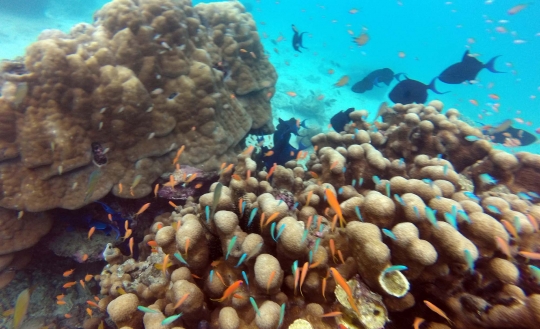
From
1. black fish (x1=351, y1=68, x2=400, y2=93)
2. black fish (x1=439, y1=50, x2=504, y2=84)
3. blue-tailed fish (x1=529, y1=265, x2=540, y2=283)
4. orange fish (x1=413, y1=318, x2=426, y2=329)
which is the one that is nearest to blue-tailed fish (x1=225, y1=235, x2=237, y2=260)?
orange fish (x1=413, y1=318, x2=426, y2=329)

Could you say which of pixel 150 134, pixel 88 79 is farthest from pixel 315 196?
pixel 88 79

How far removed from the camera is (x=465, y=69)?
224 inches

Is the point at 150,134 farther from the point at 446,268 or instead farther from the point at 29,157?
the point at 446,268

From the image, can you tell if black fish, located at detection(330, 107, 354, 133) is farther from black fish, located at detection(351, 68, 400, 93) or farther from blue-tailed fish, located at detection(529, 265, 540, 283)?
blue-tailed fish, located at detection(529, 265, 540, 283)

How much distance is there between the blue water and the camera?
18.2 meters

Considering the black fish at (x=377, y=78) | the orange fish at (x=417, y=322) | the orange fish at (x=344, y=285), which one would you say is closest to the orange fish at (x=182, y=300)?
the orange fish at (x=344, y=285)

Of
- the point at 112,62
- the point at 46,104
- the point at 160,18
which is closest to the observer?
the point at 46,104

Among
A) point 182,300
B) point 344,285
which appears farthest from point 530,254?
point 182,300

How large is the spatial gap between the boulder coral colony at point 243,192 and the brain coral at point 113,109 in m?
0.02

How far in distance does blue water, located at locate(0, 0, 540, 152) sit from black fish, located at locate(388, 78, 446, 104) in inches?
76.4

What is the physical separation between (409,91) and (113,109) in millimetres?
5545

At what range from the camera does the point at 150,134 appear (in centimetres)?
454

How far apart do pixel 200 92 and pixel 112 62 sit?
56.9 inches

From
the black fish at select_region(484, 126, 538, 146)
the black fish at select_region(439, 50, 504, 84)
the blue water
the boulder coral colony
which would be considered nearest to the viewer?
the boulder coral colony
